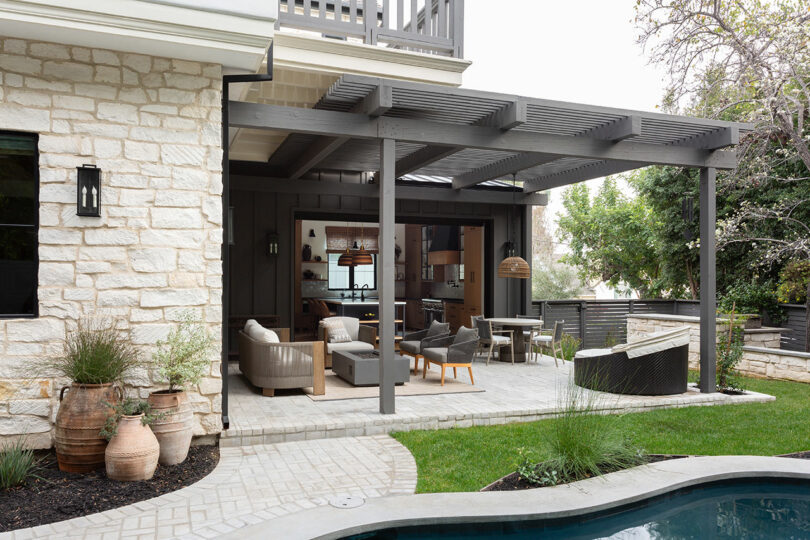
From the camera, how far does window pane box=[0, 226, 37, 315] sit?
4.75 meters

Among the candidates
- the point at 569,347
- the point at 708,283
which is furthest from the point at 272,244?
the point at 708,283

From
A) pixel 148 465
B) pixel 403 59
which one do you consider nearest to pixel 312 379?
pixel 148 465

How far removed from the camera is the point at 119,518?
365 centimetres

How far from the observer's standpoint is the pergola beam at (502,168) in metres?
7.78

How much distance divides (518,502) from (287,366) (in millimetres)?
3534

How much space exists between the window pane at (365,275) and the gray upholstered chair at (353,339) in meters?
6.83

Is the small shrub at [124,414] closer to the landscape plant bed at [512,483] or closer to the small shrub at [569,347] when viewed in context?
the landscape plant bed at [512,483]

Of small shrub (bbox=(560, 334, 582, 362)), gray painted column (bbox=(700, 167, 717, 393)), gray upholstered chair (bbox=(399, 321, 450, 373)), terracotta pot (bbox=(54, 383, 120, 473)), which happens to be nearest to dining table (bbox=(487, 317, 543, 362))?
small shrub (bbox=(560, 334, 582, 362))

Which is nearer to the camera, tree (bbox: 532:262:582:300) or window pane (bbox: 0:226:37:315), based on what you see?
window pane (bbox: 0:226:37:315)

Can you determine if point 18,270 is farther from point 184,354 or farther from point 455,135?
point 455,135

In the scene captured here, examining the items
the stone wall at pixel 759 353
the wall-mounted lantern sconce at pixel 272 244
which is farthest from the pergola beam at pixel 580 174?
the wall-mounted lantern sconce at pixel 272 244

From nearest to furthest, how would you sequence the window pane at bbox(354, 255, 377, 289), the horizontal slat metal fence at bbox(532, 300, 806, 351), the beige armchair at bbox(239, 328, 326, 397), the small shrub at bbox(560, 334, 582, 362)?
the beige armchair at bbox(239, 328, 326, 397)
the small shrub at bbox(560, 334, 582, 362)
the horizontal slat metal fence at bbox(532, 300, 806, 351)
the window pane at bbox(354, 255, 377, 289)

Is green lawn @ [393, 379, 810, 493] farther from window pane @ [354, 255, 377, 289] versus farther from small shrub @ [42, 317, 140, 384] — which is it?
window pane @ [354, 255, 377, 289]

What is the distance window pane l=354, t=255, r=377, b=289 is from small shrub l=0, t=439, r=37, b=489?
39.6 feet
